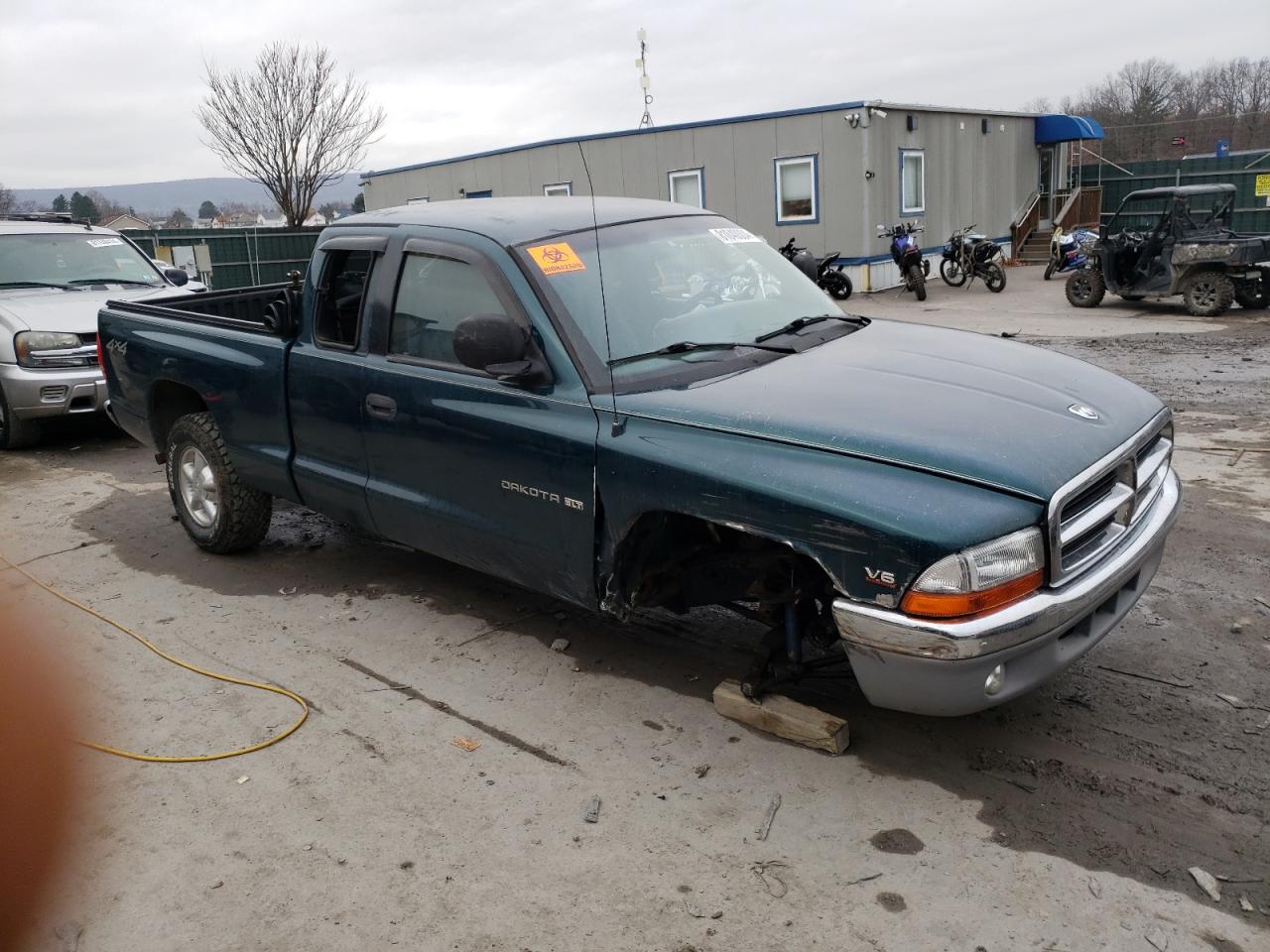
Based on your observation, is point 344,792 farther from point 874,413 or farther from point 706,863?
point 874,413

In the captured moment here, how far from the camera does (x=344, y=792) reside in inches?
142

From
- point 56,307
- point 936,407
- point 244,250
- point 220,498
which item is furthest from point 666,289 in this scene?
point 244,250

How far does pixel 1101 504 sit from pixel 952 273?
58.4ft

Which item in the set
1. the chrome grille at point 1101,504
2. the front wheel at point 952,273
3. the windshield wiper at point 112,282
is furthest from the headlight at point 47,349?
the front wheel at point 952,273

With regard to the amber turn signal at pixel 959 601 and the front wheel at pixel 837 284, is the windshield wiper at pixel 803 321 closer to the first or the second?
the amber turn signal at pixel 959 601

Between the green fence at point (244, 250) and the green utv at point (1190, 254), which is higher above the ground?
the green fence at point (244, 250)

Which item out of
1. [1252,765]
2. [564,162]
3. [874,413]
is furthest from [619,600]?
[564,162]

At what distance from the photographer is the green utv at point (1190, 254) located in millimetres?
13781

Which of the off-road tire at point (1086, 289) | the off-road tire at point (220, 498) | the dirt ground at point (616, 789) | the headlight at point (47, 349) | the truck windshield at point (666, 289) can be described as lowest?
the dirt ground at point (616, 789)

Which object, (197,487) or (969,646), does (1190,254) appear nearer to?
(197,487)

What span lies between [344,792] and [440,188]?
81.6 ft

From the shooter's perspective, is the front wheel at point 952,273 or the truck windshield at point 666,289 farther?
the front wheel at point 952,273

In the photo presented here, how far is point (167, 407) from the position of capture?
20.6 feet

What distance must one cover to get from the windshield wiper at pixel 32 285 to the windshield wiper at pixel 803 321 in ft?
26.5
